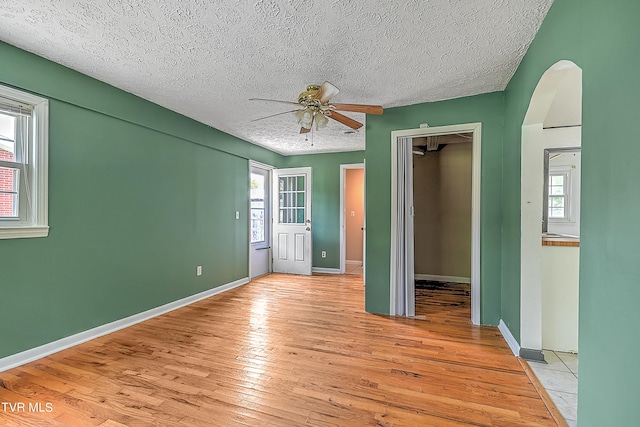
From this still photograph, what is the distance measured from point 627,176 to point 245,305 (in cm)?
366

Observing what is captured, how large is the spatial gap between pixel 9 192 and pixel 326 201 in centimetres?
445

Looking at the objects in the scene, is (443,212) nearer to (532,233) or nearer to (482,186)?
(482,186)

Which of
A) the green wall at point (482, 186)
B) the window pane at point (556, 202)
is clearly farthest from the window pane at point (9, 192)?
the window pane at point (556, 202)

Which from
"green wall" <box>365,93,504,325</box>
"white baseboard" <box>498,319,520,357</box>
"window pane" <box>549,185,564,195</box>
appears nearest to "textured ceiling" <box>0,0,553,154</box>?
"green wall" <box>365,93,504,325</box>

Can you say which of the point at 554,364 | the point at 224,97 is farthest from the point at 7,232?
the point at 554,364

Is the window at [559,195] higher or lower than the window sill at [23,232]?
higher

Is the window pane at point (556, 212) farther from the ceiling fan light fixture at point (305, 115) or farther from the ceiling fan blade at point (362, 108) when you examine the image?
the ceiling fan light fixture at point (305, 115)

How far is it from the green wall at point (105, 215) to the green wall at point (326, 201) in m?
2.21

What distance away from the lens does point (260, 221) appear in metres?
5.77

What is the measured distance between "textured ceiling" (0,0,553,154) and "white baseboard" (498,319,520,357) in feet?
7.64

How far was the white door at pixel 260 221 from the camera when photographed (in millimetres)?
5434

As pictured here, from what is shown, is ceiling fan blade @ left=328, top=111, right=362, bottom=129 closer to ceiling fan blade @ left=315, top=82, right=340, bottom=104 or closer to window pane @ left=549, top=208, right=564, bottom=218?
ceiling fan blade @ left=315, top=82, right=340, bottom=104

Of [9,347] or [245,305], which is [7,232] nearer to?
[9,347]

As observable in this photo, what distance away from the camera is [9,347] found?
2.21 metres
